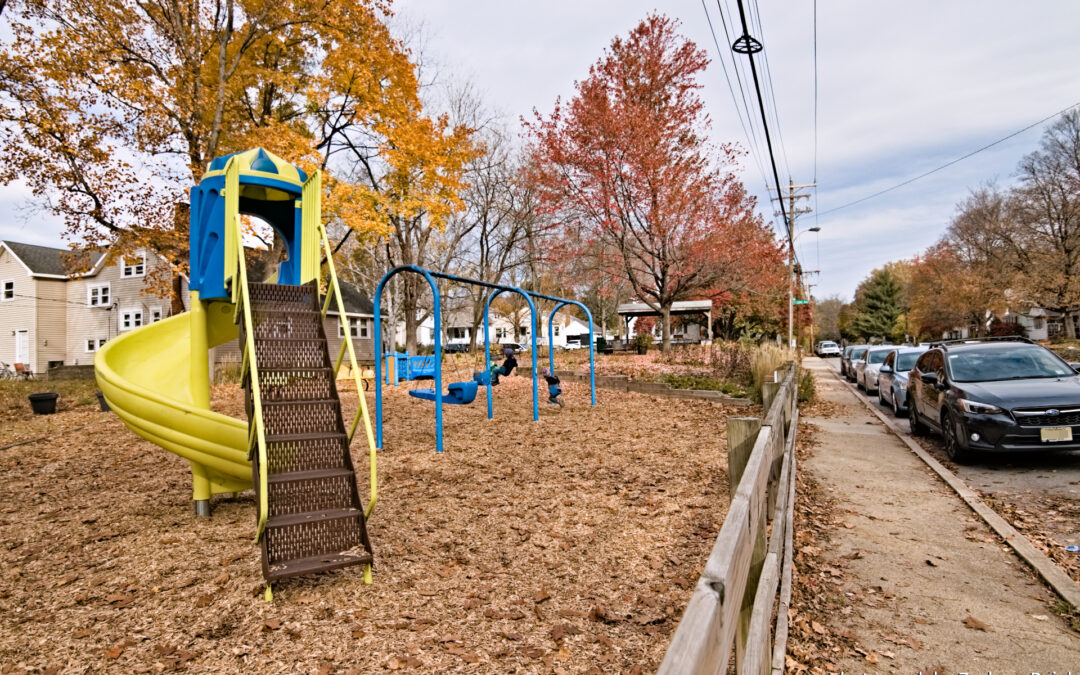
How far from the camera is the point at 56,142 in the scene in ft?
40.8

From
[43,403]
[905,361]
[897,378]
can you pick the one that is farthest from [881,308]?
[43,403]

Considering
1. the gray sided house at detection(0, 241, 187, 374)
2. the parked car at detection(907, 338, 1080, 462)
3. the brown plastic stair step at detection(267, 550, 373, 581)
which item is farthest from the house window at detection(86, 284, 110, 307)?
the parked car at detection(907, 338, 1080, 462)

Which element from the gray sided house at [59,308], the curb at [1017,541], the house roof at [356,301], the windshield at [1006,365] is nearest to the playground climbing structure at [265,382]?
the curb at [1017,541]

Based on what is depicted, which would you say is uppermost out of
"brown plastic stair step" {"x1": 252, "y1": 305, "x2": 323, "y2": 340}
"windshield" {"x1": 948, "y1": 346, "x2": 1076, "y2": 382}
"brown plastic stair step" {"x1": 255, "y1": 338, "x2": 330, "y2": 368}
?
"brown plastic stair step" {"x1": 252, "y1": 305, "x2": 323, "y2": 340}

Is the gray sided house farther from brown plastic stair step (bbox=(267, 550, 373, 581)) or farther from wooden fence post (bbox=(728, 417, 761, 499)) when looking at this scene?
wooden fence post (bbox=(728, 417, 761, 499))

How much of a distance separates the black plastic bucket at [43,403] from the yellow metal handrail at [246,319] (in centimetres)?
1101

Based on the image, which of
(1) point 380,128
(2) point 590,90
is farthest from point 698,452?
(2) point 590,90

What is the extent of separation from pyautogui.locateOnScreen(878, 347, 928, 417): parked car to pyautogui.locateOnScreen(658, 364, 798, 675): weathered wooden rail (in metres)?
9.45

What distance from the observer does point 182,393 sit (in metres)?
5.62

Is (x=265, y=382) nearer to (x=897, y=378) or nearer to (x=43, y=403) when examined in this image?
(x=43, y=403)

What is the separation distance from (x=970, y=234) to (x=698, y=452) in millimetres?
50749

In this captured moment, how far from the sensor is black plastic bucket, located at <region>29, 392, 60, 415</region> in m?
12.5

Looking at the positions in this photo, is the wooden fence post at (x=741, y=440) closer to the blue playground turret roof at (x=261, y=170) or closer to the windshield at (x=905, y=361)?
the blue playground turret roof at (x=261, y=170)

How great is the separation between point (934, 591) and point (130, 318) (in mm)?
35944
